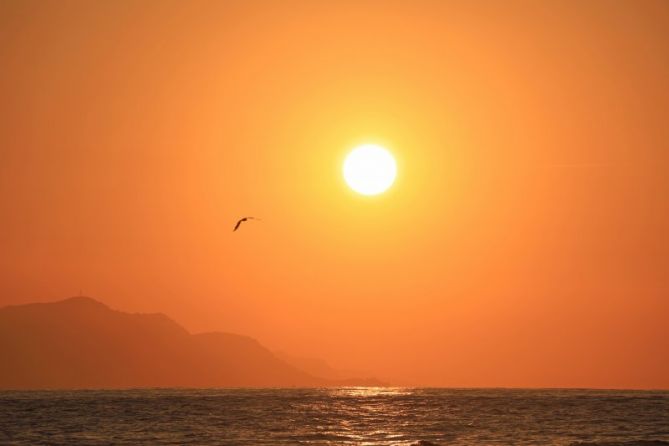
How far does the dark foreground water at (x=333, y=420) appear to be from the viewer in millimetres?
82562

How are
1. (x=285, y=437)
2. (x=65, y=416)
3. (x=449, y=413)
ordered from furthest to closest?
1. (x=449, y=413)
2. (x=65, y=416)
3. (x=285, y=437)

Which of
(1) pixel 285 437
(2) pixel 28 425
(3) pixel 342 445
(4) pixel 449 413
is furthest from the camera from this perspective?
(4) pixel 449 413

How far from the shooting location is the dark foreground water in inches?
3250

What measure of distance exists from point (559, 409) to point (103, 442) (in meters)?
58.7

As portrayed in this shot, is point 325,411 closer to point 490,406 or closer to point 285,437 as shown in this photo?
point 490,406

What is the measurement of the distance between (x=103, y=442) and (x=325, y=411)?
39.1m

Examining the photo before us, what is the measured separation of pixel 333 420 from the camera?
102 m

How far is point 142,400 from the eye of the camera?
135 metres

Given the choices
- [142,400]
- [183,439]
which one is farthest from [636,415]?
[142,400]

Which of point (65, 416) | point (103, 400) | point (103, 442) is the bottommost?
point (103, 442)

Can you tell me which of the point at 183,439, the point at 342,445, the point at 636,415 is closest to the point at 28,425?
the point at 183,439

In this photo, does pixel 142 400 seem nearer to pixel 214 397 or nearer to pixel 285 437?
pixel 214 397

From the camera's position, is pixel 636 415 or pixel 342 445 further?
pixel 636 415

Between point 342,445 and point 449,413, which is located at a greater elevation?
point 449,413
